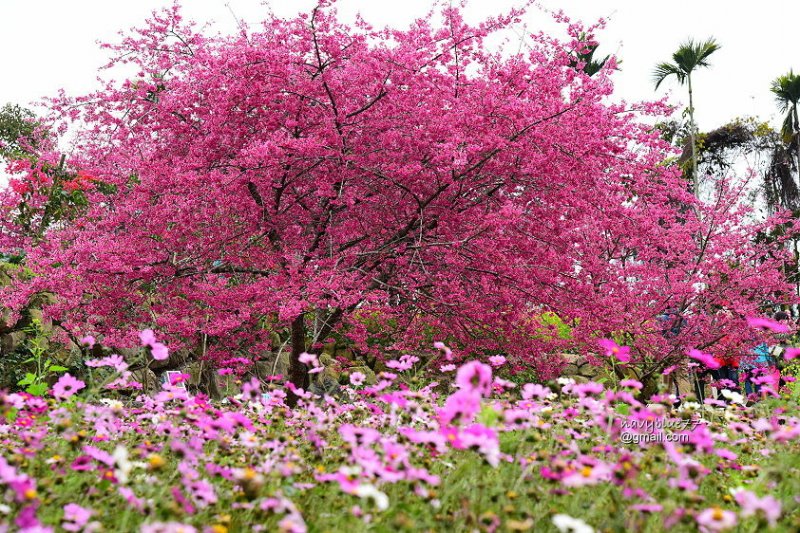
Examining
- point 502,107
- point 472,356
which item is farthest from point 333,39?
point 472,356

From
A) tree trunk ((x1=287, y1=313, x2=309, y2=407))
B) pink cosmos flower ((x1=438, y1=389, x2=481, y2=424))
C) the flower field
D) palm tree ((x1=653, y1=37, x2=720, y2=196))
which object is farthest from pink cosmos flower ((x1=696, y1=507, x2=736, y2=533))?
palm tree ((x1=653, y1=37, x2=720, y2=196))

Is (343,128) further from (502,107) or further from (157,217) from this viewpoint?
(157,217)

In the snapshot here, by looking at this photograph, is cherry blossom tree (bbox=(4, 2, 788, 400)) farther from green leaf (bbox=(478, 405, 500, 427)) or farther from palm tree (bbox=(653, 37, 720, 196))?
palm tree (bbox=(653, 37, 720, 196))

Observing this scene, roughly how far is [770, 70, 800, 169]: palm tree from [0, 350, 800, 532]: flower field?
21563 millimetres

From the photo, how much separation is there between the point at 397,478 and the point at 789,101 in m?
24.4

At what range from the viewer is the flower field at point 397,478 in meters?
1.94

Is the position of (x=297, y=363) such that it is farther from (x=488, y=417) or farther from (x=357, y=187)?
(x=488, y=417)

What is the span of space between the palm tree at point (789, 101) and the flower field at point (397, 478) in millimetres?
21563

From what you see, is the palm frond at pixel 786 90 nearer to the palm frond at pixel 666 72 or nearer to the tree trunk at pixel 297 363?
the palm frond at pixel 666 72

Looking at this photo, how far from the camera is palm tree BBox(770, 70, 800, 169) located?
2103 centimetres

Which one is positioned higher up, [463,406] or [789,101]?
[789,101]

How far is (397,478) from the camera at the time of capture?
73.4 inches

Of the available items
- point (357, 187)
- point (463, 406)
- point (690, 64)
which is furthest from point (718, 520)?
point (690, 64)

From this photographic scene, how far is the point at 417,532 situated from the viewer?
220cm
